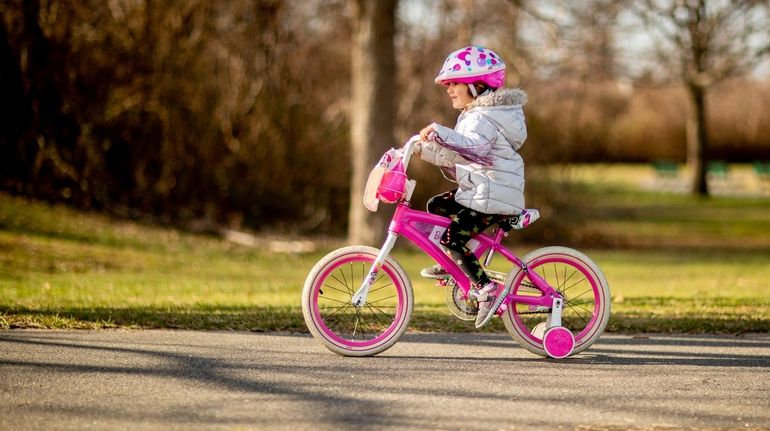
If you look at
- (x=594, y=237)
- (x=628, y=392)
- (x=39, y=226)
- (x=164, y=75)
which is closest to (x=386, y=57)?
(x=164, y=75)

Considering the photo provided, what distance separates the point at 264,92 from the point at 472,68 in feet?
42.8

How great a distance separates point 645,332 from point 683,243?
1565cm

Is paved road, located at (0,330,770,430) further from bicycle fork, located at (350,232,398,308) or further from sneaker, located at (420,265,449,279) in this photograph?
sneaker, located at (420,265,449,279)

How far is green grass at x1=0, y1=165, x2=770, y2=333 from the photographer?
24.2 ft

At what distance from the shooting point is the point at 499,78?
235 inches

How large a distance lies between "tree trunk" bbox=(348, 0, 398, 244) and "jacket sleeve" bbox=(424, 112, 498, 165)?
32.0 ft

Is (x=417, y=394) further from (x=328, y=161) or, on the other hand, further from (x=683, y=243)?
(x=683, y=243)

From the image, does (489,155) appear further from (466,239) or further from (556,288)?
(556,288)

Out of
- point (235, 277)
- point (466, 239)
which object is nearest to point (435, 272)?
point (466, 239)

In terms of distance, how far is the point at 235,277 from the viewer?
12.8 meters

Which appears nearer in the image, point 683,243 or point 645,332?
point 645,332

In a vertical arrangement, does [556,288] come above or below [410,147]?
below

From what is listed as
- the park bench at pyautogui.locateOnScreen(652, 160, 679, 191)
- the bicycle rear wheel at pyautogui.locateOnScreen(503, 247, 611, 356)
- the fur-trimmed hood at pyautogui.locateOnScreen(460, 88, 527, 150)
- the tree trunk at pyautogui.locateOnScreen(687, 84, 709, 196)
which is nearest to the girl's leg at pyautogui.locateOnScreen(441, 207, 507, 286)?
the bicycle rear wheel at pyautogui.locateOnScreen(503, 247, 611, 356)

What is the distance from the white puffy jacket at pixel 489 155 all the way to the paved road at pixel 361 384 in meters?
0.97
